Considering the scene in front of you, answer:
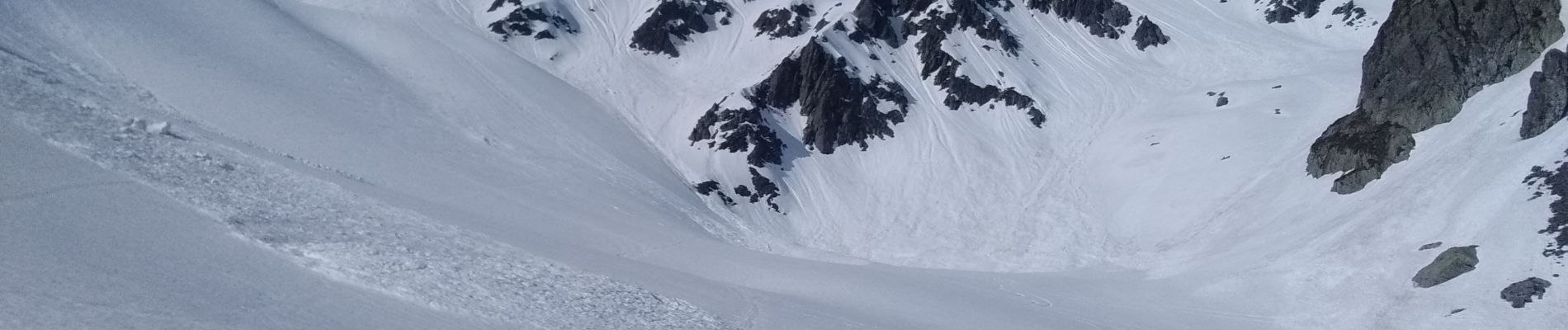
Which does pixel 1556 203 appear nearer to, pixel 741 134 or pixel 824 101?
pixel 824 101

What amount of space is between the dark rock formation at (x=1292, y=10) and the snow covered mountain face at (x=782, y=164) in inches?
11.6

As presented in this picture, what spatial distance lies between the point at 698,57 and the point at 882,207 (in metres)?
20.9

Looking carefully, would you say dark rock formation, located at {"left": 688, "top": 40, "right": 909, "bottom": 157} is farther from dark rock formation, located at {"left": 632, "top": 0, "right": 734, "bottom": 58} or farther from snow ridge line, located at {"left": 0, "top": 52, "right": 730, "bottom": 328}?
snow ridge line, located at {"left": 0, "top": 52, "right": 730, "bottom": 328}

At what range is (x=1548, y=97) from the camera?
41000mm

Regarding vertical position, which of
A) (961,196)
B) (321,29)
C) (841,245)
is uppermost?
(321,29)

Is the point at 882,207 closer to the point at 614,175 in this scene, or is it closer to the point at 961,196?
the point at 961,196

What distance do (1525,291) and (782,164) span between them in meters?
38.3

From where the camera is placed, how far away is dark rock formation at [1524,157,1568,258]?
33.1 m

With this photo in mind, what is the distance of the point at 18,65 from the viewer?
1101 inches

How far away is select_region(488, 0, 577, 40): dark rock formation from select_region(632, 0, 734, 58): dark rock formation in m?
5.24

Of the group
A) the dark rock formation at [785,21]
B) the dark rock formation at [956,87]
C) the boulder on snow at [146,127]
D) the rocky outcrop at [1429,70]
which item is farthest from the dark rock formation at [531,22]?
the rocky outcrop at [1429,70]

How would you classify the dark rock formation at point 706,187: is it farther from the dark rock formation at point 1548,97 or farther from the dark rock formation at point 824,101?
the dark rock formation at point 1548,97

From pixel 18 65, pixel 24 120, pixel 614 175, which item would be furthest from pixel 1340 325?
pixel 18 65

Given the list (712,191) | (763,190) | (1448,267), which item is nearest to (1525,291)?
(1448,267)
